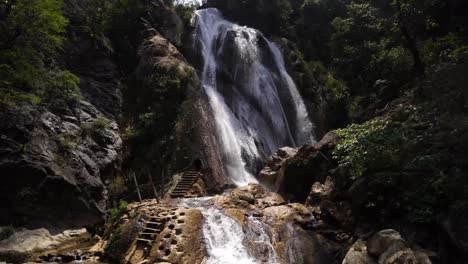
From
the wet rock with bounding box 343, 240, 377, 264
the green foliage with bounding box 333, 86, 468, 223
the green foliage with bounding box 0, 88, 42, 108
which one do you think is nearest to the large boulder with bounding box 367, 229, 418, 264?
the wet rock with bounding box 343, 240, 377, 264

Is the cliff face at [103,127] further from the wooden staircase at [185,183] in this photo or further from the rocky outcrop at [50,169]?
the wooden staircase at [185,183]

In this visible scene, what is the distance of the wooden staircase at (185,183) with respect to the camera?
18.2 m

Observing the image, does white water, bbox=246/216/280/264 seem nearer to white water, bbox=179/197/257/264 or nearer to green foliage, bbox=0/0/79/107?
white water, bbox=179/197/257/264

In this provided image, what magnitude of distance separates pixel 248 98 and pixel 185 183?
12637 millimetres

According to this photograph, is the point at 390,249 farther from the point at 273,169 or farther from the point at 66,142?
the point at 66,142

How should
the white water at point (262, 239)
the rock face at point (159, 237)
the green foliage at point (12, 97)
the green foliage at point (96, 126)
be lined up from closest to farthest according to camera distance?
the rock face at point (159, 237)
the white water at point (262, 239)
the green foliage at point (12, 97)
the green foliage at point (96, 126)

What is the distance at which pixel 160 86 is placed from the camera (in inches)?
918

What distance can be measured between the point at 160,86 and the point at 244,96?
8604 millimetres

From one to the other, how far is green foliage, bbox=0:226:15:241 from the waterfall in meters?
12.5

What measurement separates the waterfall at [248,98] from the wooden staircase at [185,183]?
367 centimetres

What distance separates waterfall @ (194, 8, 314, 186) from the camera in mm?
24808

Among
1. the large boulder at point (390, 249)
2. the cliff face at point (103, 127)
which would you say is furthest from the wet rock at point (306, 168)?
the large boulder at point (390, 249)

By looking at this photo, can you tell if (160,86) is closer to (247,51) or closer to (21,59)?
(21,59)

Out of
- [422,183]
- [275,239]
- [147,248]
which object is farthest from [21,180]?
[422,183]
